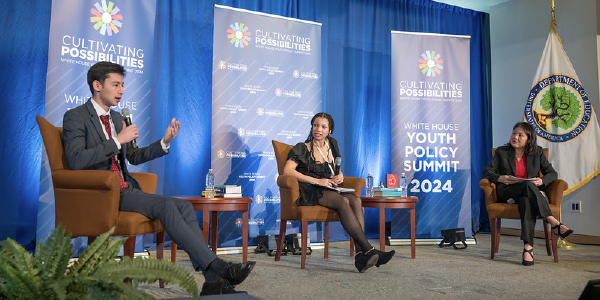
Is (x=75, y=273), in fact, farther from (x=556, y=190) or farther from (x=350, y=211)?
(x=556, y=190)

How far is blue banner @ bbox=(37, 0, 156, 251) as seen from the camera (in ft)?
12.1

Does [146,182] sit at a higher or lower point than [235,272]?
higher

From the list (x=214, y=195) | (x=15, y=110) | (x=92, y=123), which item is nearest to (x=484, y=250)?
(x=214, y=195)

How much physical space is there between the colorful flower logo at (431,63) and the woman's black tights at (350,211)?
220 centimetres

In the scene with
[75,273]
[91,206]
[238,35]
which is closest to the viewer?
[75,273]

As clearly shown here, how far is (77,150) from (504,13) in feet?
19.2

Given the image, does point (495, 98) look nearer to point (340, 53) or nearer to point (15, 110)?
point (340, 53)

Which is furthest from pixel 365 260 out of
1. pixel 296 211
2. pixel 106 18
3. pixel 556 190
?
pixel 106 18

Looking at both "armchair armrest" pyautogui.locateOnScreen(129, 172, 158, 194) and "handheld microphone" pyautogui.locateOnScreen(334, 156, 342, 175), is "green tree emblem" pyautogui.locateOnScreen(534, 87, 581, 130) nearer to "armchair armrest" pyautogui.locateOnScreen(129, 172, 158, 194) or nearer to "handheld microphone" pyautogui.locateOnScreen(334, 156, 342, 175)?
"handheld microphone" pyautogui.locateOnScreen(334, 156, 342, 175)

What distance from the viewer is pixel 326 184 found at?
365 cm

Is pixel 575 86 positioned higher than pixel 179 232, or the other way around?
pixel 575 86

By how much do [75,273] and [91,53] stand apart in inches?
124

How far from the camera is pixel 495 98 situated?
656 cm

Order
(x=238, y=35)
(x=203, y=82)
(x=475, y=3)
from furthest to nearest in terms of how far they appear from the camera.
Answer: (x=475, y=3) < (x=203, y=82) < (x=238, y=35)
